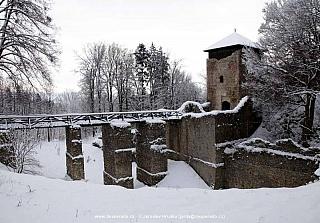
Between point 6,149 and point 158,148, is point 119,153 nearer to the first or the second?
point 158,148

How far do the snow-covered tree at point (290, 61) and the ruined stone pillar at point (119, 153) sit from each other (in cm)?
842

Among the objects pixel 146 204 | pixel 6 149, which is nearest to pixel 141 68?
pixel 6 149

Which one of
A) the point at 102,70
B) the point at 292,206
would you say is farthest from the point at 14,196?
the point at 102,70

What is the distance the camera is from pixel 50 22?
407 inches

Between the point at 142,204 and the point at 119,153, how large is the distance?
28.6 ft

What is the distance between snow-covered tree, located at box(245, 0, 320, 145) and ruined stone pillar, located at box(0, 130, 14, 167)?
44.9ft

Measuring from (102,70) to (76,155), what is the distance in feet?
59.1

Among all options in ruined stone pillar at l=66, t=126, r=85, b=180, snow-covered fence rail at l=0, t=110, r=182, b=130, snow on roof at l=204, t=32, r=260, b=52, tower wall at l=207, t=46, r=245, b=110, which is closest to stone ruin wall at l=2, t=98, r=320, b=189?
ruined stone pillar at l=66, t=126, r=85, b=180

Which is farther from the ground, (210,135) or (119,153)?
(210,135)

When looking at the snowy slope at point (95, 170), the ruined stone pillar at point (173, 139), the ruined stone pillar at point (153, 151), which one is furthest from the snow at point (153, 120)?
the snowy slope at point (95, 170)

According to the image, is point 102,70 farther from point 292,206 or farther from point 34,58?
point 292,206

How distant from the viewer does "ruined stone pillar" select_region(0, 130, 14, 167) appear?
37.5 feet

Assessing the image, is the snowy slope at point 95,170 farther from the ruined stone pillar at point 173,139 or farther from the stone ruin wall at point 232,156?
the ruined stone pillar at point 173,139

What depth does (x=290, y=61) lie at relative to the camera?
12.7 metres
